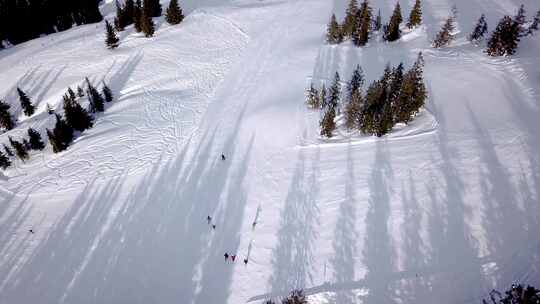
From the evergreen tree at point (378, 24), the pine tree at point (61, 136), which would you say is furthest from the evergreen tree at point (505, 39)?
the pine tree at point (61, 136)

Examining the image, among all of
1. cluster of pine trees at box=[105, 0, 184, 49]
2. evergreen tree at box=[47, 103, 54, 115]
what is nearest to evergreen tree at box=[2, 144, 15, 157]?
evergreen tree at box=[47, 103, 54, 115]

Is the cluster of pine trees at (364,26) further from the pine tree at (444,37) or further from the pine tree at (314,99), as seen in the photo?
the pine tree at (314,99)

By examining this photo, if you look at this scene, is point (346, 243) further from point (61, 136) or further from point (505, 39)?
point (61, 136)

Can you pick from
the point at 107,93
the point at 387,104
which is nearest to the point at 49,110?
the point at 107,93

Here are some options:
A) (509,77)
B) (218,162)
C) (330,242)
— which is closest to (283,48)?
(218,162)

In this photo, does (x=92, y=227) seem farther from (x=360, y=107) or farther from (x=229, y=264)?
(x=360, y=107)

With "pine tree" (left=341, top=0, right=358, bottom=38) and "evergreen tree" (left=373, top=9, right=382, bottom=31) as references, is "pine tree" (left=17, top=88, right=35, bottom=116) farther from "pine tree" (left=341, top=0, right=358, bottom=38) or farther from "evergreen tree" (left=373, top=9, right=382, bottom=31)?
"evergreen tree" (left=373, top=9, right=382, bottom=31)
